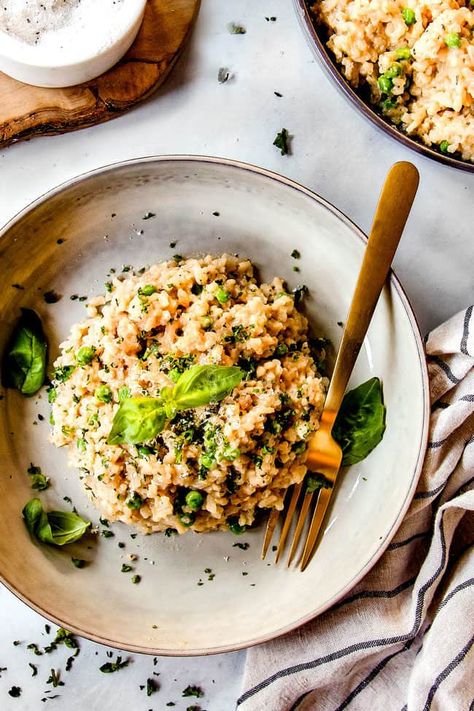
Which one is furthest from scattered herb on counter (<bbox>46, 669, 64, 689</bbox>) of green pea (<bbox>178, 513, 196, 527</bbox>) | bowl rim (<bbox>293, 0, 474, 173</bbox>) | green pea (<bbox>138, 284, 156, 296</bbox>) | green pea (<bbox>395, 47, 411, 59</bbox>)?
green pea (<bbox>395, 47, 411, 59</bbox>)

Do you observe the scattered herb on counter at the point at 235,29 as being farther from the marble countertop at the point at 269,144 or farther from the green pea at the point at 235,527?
the green pea at the point at 235,527

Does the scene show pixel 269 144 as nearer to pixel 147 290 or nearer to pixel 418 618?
A: pixel 147 290

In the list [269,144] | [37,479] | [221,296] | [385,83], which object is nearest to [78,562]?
[37,479]

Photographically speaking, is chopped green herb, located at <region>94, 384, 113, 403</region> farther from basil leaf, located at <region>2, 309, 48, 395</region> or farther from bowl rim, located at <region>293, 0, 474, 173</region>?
bowl rim, located at <region>293, 0, 474, 173</region>

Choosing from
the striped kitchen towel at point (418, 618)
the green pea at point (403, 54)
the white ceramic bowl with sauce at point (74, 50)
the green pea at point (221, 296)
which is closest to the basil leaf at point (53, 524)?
the striped kitchen towel at point (418, 618)

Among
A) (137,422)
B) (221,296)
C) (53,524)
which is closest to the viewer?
(137,422)

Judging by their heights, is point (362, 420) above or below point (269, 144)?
below

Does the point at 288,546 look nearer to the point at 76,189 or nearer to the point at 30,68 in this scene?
the point at 76,189
